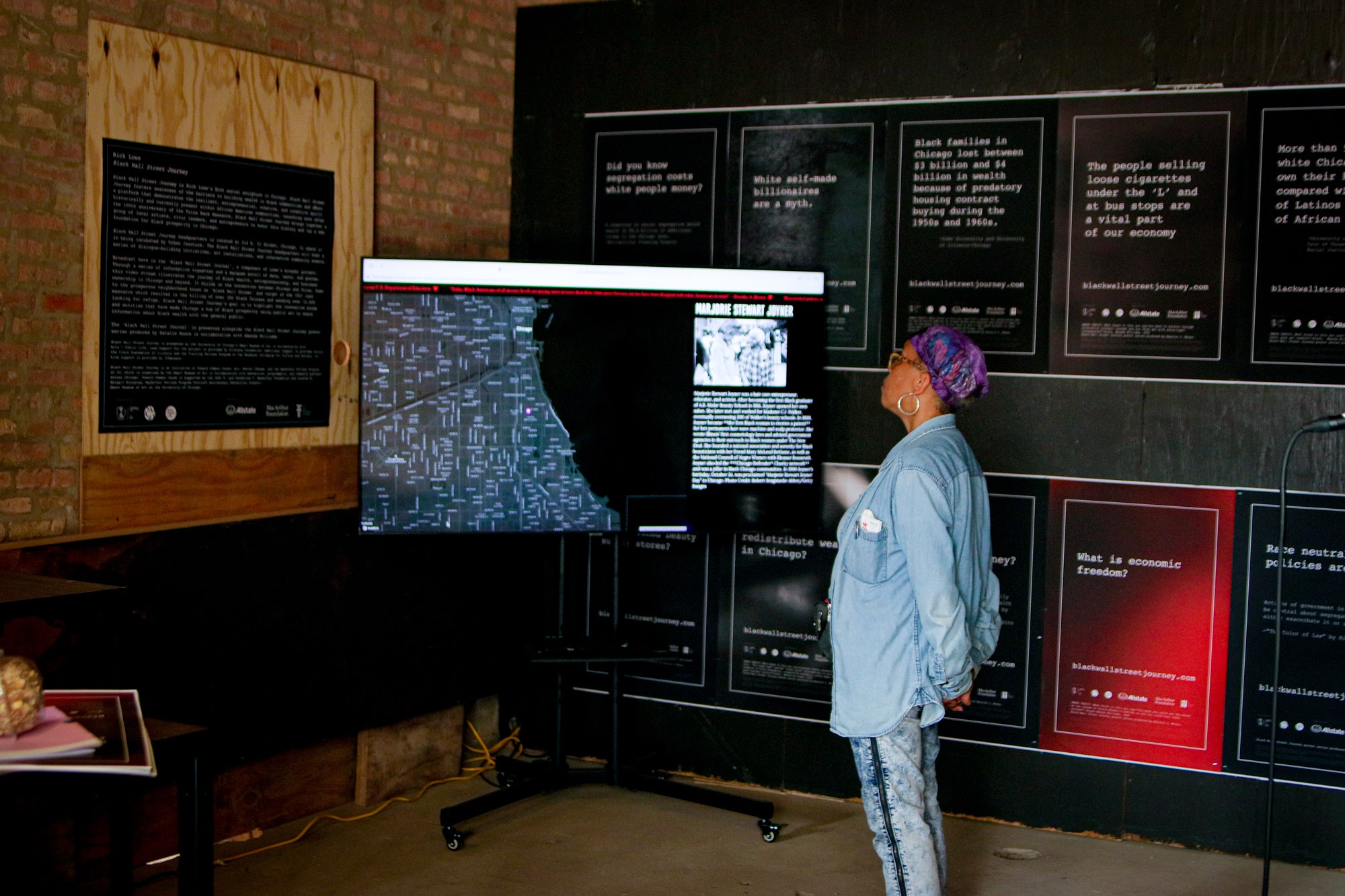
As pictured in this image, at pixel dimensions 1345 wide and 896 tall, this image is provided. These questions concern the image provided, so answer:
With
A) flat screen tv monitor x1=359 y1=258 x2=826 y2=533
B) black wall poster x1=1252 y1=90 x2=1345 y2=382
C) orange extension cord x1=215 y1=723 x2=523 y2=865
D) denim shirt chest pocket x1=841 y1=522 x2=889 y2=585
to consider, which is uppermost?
black wall poster x1=1252 y1=90 x2=1345 y2=382

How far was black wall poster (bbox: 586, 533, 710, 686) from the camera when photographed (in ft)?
15.6

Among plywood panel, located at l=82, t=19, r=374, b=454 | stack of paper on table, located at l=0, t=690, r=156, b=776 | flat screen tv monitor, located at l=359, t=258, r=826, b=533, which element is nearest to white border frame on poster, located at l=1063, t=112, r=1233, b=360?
flat screen tv monitor, located at l=359, t=258, r=826, b=533

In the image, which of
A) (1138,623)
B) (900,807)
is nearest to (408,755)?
(900,807)

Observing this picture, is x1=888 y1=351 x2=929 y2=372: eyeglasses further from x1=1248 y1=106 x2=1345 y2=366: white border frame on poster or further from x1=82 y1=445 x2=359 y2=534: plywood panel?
x1=82 y1=445 x2=359 y2=534: plywood panel

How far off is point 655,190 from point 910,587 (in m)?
2.29

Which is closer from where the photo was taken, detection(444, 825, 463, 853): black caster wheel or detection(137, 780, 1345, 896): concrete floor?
detection(137, 780, 1345, 896): concrete floor

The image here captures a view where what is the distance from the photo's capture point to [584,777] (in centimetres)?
448

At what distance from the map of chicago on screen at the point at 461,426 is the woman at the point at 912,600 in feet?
4.39

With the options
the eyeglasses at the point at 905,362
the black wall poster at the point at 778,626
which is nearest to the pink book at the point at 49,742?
the eyeglasses at the point at 905,362

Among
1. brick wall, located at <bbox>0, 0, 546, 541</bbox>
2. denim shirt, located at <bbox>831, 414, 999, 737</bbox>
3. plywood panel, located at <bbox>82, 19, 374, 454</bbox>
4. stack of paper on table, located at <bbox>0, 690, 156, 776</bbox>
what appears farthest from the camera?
plywood panel, located at <bbox>82, 19, 374, 454</bbox>

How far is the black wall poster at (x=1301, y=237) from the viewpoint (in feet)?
13.0

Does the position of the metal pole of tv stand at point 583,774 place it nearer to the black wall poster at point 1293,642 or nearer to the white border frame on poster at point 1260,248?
the black wall poster at point 1293,642

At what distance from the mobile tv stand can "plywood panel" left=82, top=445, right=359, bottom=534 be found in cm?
91

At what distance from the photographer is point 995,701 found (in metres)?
4.36
